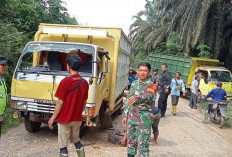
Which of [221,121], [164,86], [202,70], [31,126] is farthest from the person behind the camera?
[202,70]

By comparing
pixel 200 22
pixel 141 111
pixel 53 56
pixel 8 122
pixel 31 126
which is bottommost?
pixel 8 122

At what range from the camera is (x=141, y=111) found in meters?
4.22

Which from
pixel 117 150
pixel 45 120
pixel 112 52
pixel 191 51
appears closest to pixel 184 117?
pixel 112 52

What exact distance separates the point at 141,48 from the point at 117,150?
2649 centimetres

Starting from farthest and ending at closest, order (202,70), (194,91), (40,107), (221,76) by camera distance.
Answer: (202,70)
(221,76)
(194,91)
(40,107)

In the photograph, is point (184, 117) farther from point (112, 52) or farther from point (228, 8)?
point (228, 8)

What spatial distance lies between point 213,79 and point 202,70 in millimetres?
1382

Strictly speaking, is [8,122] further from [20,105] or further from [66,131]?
[66,131]

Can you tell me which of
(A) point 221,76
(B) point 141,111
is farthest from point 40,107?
(A) point 221,76

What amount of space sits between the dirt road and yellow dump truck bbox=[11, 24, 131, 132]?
0.43 metres

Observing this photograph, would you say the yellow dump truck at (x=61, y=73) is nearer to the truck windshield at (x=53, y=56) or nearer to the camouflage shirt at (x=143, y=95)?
the truck windshield at (x=53, y=56)

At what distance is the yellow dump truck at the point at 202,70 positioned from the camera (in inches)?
557

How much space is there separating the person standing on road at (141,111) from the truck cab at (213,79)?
34.0 feet

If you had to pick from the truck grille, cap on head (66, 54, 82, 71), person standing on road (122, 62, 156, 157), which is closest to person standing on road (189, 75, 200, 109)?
the truck grille
